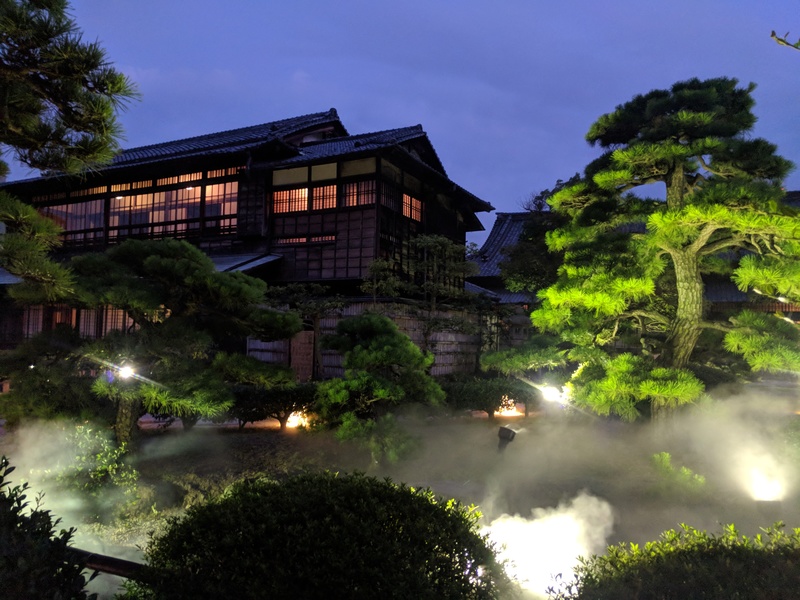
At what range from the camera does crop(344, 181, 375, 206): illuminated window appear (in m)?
17.1

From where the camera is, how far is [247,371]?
7.36 m

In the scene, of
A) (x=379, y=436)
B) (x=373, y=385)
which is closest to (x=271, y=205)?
(x=373, y=385)

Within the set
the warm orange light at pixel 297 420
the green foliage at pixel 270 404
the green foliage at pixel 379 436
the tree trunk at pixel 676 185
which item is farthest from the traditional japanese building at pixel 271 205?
the tree trunk at pixel 676 185

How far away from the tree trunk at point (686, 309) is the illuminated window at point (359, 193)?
1073cm

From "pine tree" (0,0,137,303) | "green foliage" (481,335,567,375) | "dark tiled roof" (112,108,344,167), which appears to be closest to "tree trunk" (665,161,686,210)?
"green foliage" (481,335,567,375)

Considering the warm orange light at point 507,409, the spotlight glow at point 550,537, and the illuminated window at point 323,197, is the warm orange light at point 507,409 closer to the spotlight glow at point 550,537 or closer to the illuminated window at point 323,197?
the spotlight glow at point 550,537

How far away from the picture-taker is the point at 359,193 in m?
17.3

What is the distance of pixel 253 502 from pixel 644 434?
795cm

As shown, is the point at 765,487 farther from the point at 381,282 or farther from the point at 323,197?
the point at 323,197

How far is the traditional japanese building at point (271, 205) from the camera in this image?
17250mm

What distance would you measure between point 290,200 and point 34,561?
53.4ft

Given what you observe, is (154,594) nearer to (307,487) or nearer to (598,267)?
(307,487)

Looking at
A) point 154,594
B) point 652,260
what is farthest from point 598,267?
point 154,594

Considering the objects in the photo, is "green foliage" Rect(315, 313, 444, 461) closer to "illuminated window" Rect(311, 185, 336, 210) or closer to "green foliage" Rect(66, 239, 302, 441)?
"green foliage" Rect(66, 239, 302, 441)
